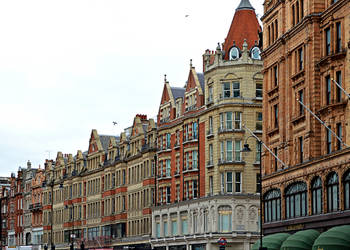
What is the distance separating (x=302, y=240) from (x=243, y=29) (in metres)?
35.2

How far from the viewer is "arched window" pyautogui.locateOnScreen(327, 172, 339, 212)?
4753 cm

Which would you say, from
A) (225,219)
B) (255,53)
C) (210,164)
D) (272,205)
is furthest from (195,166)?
(272,205)

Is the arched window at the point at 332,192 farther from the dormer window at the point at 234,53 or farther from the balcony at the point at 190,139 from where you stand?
the balcony at the point at 190,139

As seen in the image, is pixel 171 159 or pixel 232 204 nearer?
pixel 232 204

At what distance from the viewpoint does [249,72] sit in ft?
251

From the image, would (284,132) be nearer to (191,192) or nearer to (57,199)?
(191,192)

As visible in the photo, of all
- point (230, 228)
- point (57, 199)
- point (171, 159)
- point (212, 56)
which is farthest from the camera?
point (57, 199)

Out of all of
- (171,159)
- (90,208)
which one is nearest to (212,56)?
(171,159)

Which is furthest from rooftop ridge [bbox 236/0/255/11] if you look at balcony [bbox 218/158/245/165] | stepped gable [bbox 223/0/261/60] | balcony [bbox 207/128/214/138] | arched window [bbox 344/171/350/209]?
arched window [bbox 344/171/350/209]

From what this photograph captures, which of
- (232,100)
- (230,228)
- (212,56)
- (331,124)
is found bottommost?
(230,228)

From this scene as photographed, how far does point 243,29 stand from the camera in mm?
79125

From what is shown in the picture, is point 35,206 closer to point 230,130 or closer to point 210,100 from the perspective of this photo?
point 210,100

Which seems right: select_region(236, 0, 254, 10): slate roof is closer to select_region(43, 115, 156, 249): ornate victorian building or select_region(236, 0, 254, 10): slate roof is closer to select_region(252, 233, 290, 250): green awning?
select_region(43, 115, 156, 249): ornate victorian building

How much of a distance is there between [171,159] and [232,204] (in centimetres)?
1381
